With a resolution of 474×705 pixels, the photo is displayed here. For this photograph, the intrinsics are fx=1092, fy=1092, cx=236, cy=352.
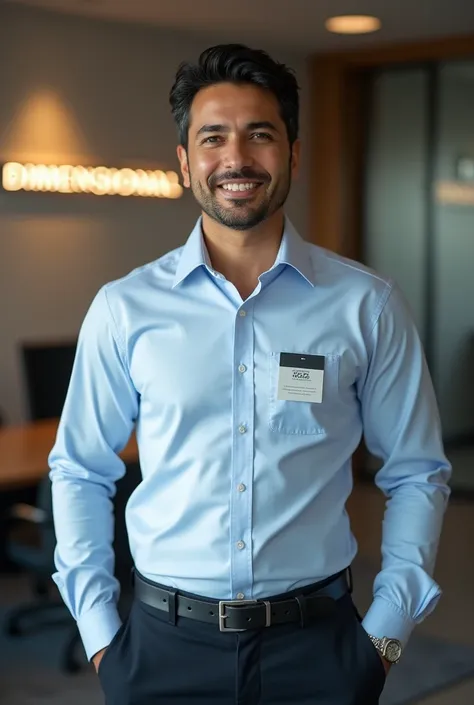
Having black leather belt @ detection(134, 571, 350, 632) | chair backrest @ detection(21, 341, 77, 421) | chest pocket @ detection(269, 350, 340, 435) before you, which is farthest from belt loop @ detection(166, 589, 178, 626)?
chair backrest @ detection(21, 341, 77, 421)

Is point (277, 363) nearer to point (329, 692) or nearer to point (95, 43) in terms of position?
point (329, 692)

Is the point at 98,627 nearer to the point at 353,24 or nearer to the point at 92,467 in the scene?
the point at 92,467

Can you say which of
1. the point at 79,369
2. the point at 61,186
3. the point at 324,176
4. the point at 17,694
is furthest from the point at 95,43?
the point at 79,369

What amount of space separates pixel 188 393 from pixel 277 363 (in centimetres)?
16

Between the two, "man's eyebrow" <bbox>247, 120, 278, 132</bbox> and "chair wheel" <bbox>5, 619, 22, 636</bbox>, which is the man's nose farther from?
"chair wheel" <bbox>5, 619, 22, 636</bbox>

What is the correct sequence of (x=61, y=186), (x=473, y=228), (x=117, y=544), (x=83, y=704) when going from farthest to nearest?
(x=473, y=228), (x=61, y=186), (x=117, y=544), (x=83, y=704)

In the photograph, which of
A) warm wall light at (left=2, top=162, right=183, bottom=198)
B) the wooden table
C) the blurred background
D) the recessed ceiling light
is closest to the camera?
the wooden table

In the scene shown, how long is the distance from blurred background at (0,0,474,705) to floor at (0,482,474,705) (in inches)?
0.6

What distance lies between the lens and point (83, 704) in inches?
154

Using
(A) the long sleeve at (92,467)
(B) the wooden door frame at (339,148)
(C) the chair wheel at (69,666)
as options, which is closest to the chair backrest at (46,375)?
(C) the chair wheel at (69,666)

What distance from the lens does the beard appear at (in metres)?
1.84

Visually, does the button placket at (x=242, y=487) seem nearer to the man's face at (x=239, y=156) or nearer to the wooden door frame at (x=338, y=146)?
the man's face at (x=239, y=156)

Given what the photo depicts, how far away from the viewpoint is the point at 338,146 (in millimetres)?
7477

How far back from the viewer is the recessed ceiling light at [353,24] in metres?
6.23
